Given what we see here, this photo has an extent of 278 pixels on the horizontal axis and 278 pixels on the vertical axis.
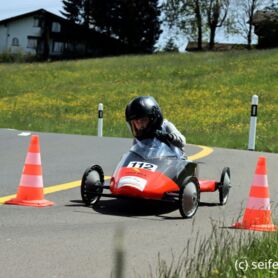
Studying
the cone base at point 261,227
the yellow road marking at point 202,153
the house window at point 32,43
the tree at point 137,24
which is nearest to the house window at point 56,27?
the house window at point 32,43

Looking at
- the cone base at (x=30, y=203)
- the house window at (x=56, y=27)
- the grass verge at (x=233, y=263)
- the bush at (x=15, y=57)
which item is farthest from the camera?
the house window at (x=56, y=27)

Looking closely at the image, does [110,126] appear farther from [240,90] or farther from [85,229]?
[85,229]

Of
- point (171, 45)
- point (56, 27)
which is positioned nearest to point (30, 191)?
Answer: point (56, 27)

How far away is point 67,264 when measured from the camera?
16.5 ft

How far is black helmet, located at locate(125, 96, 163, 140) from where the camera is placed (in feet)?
25.0

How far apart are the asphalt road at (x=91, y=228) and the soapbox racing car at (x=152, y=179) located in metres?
0.18

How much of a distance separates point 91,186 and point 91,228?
4.22ft

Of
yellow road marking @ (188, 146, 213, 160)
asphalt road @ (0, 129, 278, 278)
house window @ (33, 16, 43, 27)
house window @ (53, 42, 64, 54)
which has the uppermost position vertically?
house window @ (33, 16, 43, 27)

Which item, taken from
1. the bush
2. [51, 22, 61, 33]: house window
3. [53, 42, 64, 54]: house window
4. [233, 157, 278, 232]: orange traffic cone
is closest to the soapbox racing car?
[233, 157, 278, 232]: orange traffic cone

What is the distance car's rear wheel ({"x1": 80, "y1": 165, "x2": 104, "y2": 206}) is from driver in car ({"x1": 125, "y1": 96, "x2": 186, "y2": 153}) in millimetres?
616

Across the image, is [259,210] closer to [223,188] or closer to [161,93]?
[223,188]

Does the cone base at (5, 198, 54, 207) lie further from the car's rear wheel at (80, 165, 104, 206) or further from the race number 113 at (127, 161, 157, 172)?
the race number 113 at (127, 161, 157, 172)

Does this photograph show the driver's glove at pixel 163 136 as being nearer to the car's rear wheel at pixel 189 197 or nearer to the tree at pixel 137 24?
the car's rear wheel at pixel 189 197

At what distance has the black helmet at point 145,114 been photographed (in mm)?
7617
